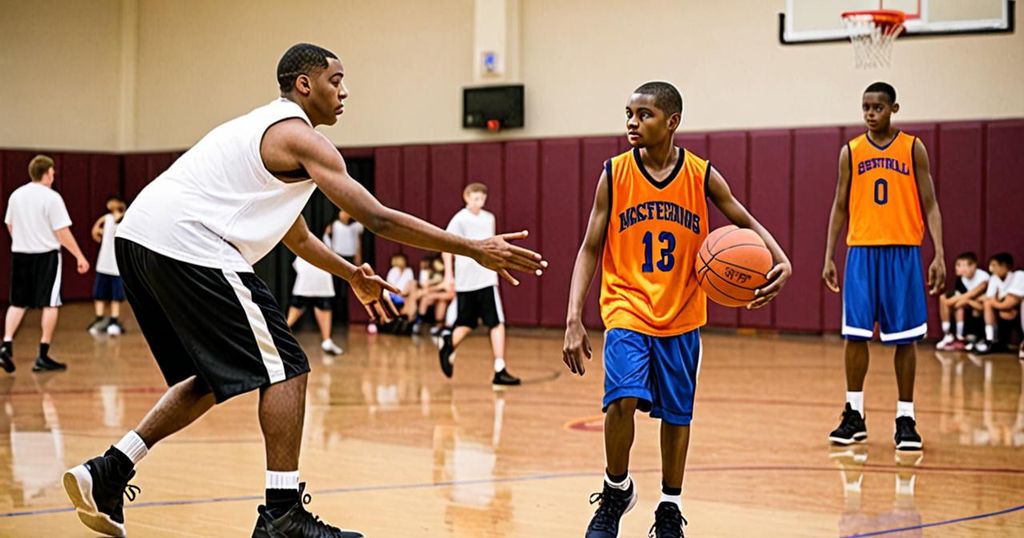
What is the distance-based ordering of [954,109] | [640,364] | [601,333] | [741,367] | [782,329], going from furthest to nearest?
[601,333] → [782,329] → [954,109] → [741,367] → [640,364]

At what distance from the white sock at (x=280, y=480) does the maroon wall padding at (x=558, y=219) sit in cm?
1151

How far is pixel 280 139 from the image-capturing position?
13.9 feet

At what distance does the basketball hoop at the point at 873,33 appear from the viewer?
1266 centimetres

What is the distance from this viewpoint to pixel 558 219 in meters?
15.9

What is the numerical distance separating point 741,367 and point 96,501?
307 inches

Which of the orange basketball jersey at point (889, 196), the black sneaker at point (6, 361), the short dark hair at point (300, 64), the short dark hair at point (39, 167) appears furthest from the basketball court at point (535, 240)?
the short dark hair at point (39, 167)

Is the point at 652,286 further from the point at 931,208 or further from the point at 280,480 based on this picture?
the point at 931,208

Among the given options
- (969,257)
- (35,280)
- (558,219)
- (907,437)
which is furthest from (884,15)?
(35,280)

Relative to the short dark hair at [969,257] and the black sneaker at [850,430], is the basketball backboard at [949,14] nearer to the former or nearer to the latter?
the short dark hair at [969,257]

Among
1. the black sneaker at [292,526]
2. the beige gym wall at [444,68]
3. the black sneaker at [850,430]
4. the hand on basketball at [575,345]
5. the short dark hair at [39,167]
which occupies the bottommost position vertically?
the black sneaker at [850,430]

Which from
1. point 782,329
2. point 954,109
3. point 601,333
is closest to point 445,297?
point 601,333

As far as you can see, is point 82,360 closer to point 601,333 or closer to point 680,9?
point 601,333

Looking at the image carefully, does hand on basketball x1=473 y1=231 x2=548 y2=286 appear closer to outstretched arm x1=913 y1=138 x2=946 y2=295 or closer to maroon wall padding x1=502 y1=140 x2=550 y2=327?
outstretched arm x1=913 y1=138 x2=946 y2=295

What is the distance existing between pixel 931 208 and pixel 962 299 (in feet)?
21.7
